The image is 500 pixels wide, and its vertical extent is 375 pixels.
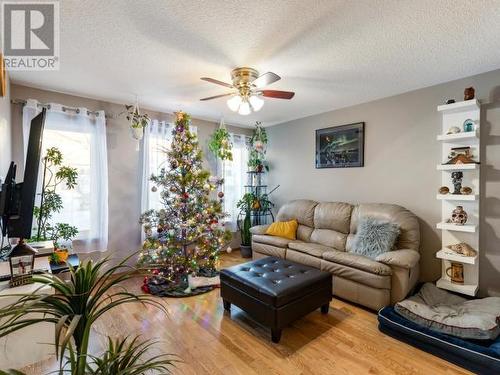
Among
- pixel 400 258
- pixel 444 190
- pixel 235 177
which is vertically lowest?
pixel 400 258

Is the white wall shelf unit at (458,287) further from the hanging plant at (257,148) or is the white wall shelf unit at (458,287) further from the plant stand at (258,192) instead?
the hanging plant at (257,148)

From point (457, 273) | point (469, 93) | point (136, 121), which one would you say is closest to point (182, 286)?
point (136, 121)

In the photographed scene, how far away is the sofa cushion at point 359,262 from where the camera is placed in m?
2.62

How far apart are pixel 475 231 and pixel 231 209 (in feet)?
11.5

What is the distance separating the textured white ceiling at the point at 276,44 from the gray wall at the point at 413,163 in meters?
0.24

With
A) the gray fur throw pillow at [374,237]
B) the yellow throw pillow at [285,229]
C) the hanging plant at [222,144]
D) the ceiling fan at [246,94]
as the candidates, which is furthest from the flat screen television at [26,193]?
the gray fur throw pillow at [374,237]

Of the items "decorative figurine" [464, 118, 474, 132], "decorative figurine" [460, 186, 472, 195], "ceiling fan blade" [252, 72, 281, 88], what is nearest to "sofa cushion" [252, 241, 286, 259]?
"decorative figurine" [460, 186, 472, 195]

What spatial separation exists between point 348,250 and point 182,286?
7.25ft

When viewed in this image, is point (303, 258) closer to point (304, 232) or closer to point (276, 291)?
point (304, 232)

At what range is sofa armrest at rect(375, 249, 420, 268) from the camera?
257 centimetres

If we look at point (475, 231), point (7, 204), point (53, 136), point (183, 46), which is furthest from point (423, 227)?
point (53, 136)

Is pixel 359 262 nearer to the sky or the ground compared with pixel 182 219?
nearer to the ground

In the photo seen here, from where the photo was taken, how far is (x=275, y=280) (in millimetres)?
2398

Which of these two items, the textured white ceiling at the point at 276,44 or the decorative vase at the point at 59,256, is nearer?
the textured white ceiling at the point at 276,44
